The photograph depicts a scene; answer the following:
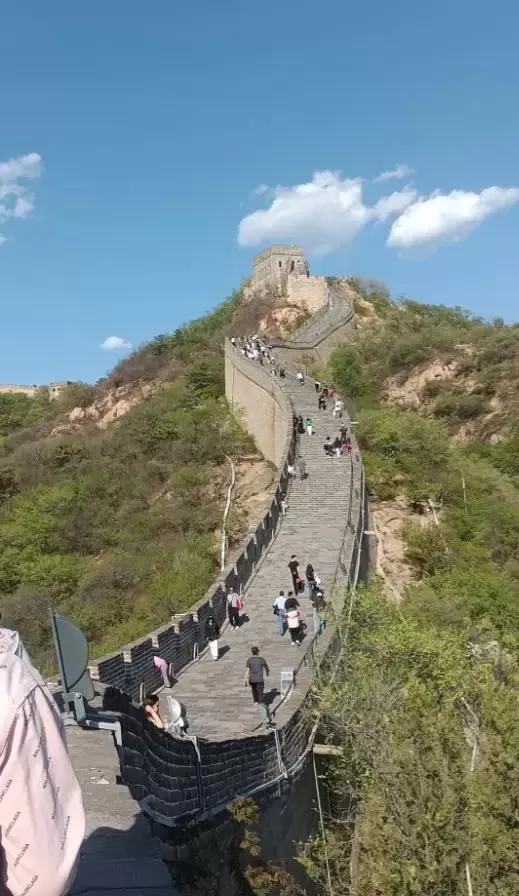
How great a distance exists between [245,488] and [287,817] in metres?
16.6

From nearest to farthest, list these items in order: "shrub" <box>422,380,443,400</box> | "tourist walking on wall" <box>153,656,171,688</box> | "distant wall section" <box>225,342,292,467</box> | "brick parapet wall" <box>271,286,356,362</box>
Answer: "tourist walking on wall" <box>153,656,171,688</box> → "distant wall section" <box>225,342,292,467</box> → "shrub" <box>422,380,443,400</box> → "brick parapet wall" <box>271,286,356,362</box>

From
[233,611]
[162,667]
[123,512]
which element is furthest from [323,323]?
[162,667]

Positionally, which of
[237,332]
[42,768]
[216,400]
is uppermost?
[237,332]

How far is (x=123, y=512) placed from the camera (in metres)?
26.0

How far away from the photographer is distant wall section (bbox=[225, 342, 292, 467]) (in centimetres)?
2416

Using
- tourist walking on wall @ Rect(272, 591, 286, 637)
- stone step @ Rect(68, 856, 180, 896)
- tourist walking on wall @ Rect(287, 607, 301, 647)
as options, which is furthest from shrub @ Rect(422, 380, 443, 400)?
stone step @ Rect(68, 856, 180, 896)

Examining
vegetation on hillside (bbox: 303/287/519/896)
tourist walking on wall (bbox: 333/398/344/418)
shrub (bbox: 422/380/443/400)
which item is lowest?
vegetation on hillside (bbox: 303/287/519/896)

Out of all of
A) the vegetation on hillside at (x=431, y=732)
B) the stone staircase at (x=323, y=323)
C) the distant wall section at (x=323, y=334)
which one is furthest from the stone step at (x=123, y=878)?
the stone staircase at (x=323, y=323)

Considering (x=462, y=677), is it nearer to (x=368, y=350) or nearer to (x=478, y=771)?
(x=478, y=771)

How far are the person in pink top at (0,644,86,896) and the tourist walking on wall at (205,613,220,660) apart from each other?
1000 cm

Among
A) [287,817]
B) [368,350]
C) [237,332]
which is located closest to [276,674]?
[287,817]

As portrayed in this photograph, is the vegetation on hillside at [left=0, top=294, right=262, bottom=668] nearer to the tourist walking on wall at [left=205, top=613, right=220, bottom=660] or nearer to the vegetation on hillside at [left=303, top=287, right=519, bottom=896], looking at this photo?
the tourist walking on wall at [left=205, top=613, right=220, bottom=660]

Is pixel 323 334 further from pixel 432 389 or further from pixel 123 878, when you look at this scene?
pixel 123 878

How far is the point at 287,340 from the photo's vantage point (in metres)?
37.2
